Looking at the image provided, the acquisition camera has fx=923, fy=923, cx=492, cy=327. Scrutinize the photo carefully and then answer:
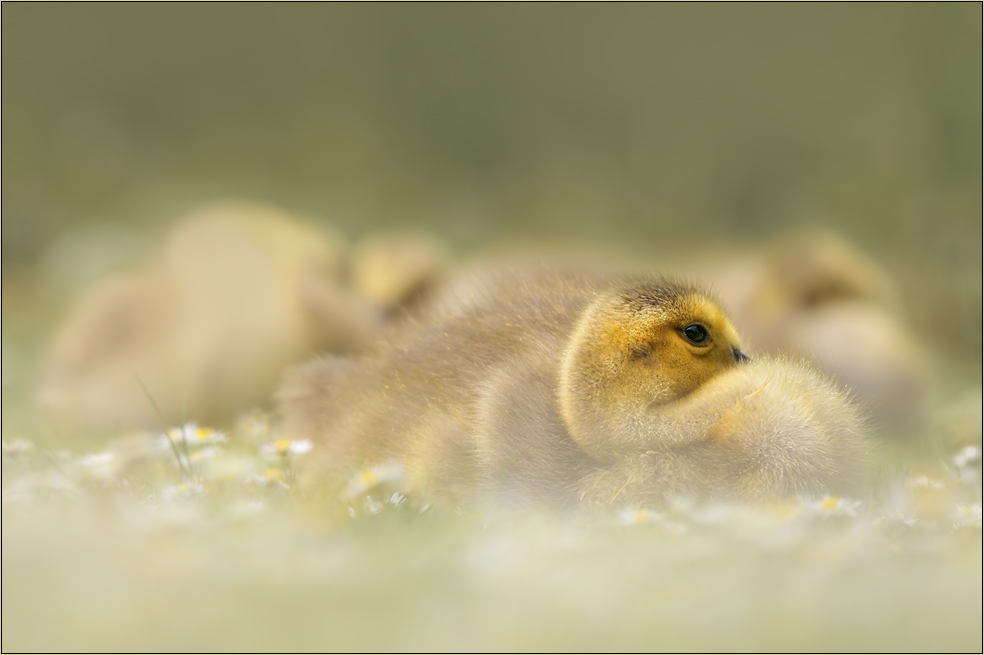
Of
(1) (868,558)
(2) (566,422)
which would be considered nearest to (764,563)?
(1) (868,558)

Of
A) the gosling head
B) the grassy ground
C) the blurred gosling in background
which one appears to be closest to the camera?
the grassy ground

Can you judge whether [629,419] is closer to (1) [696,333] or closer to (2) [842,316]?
(1) [696,333]

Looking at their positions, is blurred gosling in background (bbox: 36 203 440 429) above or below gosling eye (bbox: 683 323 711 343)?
above

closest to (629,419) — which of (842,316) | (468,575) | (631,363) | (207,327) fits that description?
(631,363)

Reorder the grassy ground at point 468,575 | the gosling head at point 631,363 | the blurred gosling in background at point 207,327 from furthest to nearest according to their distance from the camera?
1. the blurred gosling in background at point 207,327
2. the gosling head at point 631,363
3. the grassy ground at point 468,575

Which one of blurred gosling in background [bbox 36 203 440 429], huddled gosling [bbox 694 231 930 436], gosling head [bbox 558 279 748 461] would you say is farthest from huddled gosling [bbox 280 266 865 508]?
huddled gosling [bbox 694 231 930 436]

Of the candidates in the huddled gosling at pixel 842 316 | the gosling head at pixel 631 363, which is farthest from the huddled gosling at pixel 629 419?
the huddled gosling at pixel 842 316

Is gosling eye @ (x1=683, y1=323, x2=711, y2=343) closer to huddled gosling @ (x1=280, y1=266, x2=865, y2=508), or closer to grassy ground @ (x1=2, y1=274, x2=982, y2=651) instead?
huddled gosling @ (x1=280, y1=266, x2=865, y2=508)

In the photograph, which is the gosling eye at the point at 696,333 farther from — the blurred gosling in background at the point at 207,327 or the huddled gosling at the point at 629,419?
the blurred gosling in background at the point at 207,327
